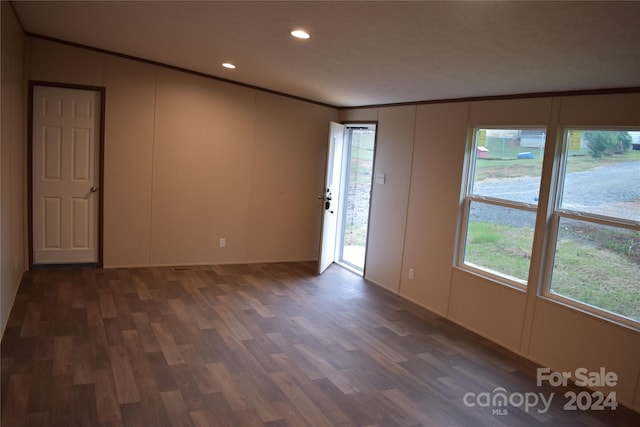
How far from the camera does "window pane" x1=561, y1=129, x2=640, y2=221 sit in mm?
3381

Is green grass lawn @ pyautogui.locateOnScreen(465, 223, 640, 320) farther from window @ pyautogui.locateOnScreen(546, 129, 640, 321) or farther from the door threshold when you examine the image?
the door threshold

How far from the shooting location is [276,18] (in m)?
3.03

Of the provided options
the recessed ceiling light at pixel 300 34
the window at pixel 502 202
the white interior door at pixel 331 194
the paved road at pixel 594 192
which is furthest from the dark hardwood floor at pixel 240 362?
the recessed ceiling light at pixel 300 34

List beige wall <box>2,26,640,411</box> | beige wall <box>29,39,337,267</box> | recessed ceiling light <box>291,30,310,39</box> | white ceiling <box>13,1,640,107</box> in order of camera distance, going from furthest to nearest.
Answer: beige wall <box>29,39,337,267</box> < beige wall <box>2,26,640,411</box> < recessed ceiling light <box>291,30,310,39</box> < white ceiling <box>13,1,640,107</box>

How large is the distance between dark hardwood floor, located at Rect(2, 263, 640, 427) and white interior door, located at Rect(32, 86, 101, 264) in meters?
0.36

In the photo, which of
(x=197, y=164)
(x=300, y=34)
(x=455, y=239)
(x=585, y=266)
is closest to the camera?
(x=300, y=34)

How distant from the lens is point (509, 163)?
4.29 m

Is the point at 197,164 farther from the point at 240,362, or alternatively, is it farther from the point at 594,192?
the point at 594,192

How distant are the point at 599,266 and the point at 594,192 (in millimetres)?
563

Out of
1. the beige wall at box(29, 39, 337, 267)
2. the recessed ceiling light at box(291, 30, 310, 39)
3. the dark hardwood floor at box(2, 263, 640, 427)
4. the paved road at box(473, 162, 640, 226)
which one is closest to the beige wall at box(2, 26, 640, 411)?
the beige wall at box(29, 39, 337, 267)

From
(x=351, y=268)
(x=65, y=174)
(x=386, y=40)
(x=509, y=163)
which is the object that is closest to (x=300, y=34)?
(x=386, y=40)

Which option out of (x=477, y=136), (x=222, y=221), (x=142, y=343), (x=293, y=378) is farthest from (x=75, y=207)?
(x=477, y=136)

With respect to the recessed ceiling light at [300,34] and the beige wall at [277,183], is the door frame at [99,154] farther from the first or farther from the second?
the recessed ceiling light at [300,34]

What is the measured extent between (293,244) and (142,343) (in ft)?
10.7
